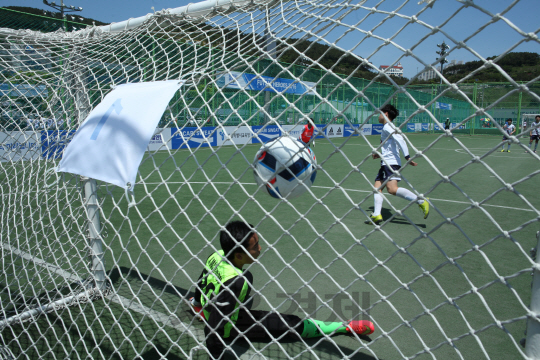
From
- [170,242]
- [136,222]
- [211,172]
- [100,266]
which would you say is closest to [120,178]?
[100,266]

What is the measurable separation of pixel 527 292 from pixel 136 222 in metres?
4.41

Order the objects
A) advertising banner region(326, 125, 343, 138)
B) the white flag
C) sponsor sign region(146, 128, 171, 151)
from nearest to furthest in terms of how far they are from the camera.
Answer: the white flag, sponsor sign region(146, 128, 171, 151), advertising banner region(326, 125, 343, 138)

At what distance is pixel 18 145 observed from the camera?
9.84ft

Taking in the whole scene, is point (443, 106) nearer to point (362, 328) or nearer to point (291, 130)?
point (362, 328)

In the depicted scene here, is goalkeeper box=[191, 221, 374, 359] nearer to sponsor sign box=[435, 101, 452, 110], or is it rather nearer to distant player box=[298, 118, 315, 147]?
distant player box=[298, 118, 315, 147]

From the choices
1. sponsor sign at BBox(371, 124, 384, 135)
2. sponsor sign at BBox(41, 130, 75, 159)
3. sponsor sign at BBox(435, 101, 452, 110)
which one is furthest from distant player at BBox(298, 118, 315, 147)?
sponsor sign at BBox(435, 101, 452, 110)

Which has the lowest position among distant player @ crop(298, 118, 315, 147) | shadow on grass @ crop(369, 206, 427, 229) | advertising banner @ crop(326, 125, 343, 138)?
advertising banner @ crop(326, 125, 343, 138)

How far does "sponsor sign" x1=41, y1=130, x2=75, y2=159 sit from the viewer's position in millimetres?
2613

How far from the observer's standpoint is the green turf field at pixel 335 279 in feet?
5.09

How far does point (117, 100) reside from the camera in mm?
2203

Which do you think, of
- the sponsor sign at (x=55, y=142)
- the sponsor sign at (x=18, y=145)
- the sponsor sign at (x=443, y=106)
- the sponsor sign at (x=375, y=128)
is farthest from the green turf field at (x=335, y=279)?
the sponsor sign at (x=443, y=106)

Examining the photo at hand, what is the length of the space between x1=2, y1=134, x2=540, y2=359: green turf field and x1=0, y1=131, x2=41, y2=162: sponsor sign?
2.62ft

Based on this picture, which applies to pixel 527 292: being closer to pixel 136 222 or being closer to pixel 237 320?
pixel 237 320

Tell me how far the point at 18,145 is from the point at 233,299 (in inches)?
92.3
